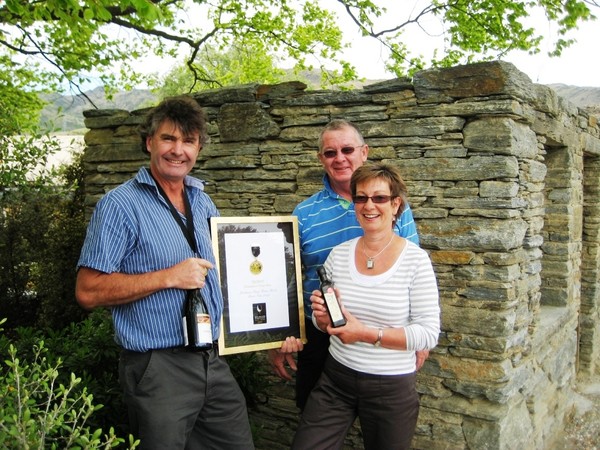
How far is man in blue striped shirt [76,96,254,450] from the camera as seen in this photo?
7.18 ft

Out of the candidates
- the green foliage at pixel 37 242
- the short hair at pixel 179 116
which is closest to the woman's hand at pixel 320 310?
the short hair at pixel 179 116

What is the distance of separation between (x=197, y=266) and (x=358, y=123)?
217 cm

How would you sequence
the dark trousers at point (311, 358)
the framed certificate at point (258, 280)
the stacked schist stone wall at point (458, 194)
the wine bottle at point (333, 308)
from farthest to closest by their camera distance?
1. the stacked schist stone wall at point (458, 194)
2. the dark trousers at point (311, 358)
3. the framed certificate at point (258, 280)
4. the wine bottle at point (333, 308)

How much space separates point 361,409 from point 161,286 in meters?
1.12

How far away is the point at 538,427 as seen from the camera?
4305 mm

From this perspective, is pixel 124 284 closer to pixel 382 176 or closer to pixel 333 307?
pixel 333 307

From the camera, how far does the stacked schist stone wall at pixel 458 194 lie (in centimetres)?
357

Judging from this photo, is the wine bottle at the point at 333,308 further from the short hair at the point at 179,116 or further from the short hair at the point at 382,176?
the short hair at the point at 179,116

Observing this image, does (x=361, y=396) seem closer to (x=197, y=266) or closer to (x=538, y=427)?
(x=197, y=266)

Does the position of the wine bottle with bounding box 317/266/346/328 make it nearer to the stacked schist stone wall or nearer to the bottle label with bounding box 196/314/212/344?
the bottle label with bounding box 196/314/212/344

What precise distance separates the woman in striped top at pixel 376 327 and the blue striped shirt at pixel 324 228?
0.26 metres

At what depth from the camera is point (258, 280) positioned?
9.39 ft

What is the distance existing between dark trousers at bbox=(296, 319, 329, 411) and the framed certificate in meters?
0.13

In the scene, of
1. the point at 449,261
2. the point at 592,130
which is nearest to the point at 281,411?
the point at 449,261
